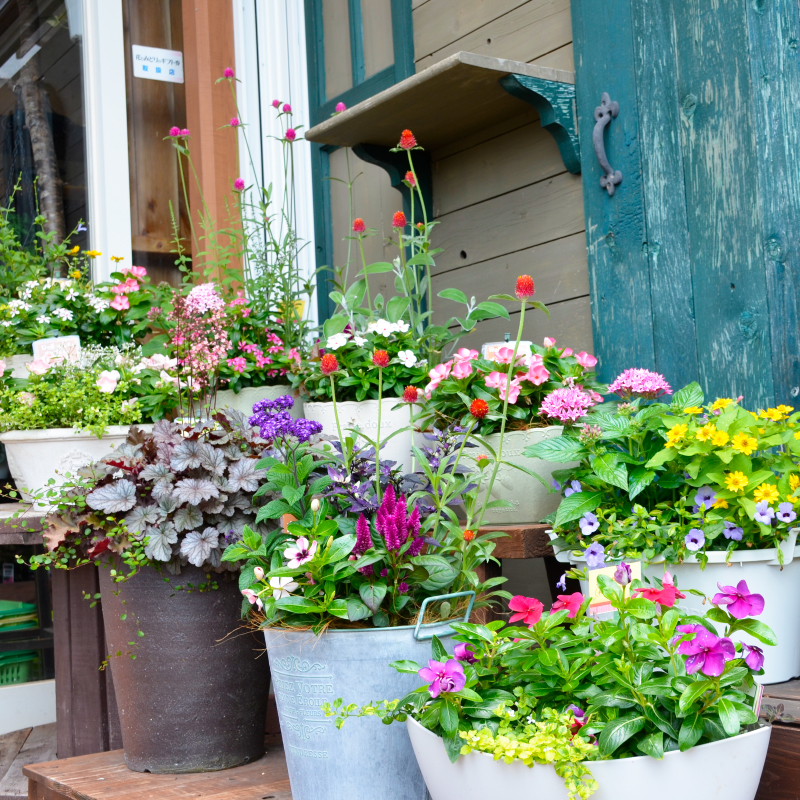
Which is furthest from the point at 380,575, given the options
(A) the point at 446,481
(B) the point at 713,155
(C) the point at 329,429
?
(B) the point at 713,155

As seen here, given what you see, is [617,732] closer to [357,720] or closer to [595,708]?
[595,708]

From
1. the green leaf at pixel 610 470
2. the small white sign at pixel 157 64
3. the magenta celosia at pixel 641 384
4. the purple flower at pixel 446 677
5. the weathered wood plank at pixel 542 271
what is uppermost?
the small white sign at pixel 157 64

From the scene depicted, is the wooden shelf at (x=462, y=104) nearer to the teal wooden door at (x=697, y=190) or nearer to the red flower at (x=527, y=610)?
the teal wooden door at (x=697, y=190)

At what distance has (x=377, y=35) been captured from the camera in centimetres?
256

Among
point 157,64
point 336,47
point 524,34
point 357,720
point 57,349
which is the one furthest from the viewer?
point 157,64

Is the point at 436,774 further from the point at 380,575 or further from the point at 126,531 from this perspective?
the point at 126,531

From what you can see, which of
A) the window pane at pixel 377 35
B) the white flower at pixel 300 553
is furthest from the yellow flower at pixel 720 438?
the window pane at pixel 377 35

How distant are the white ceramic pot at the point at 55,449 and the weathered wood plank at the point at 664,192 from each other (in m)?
1.08

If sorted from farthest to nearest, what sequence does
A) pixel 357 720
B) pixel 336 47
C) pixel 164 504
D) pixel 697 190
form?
pixel 336 47, pixel 697 190, pixel 164 504, pixel 357 720

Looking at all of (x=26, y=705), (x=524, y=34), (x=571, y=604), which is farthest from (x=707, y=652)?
(x=26, y=705)

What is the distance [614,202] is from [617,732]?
120 centimetres

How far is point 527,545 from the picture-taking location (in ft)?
4.76

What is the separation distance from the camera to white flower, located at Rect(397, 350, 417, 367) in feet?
5.68

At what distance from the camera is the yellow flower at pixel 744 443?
48.2 inches
